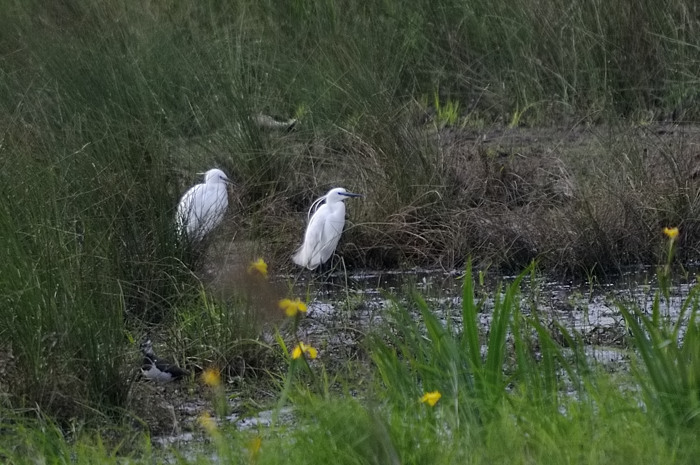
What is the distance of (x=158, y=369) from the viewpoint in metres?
4.37

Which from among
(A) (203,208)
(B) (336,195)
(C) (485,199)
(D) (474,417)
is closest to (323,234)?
(B) (336,195)

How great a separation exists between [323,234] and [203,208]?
23.6 inches

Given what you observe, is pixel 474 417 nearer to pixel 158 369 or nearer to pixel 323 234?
pixel 158 369

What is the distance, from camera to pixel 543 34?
897 centimetres

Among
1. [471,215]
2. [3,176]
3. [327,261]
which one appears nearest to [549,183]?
[471,215]

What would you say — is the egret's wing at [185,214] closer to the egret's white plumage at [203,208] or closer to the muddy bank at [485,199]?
the egret's white plumage at [203,208]

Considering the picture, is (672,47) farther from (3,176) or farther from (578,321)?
(3,176)

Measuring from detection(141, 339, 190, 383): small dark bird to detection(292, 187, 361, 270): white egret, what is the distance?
197cm

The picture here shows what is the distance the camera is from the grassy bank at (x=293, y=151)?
416 centimetres

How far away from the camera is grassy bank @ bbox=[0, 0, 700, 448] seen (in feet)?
13.7

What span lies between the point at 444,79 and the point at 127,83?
10.2ft

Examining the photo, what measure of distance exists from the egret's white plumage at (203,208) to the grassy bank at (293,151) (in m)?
0.11

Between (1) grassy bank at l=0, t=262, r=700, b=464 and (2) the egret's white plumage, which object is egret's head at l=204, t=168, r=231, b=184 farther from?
(1) grassy bank at l=0, t=262, r=700, b=464

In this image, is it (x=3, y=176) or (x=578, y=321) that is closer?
(x=3, y=176)
